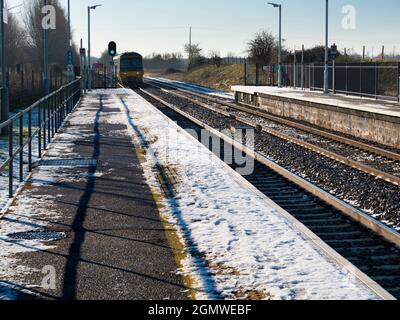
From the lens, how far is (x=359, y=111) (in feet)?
64.6

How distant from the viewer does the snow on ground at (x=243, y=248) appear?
5746 millimetres

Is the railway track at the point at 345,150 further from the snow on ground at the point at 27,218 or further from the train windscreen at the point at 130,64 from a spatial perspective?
the train windscreen at the point at 130,64

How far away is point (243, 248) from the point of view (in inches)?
277

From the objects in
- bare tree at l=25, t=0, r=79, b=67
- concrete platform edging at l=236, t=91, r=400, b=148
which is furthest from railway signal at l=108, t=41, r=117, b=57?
bare tree at l=25, t=0, r=79, b=67

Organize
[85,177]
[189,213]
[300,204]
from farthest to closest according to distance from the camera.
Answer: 1. [85,177]
2. [300,204]
3. [189,213]

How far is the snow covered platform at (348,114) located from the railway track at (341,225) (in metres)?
5.72

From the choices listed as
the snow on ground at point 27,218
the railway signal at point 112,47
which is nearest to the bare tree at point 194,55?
the railway signal at point 112,47

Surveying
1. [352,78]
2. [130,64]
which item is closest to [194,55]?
[130,64]

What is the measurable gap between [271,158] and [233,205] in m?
5.91

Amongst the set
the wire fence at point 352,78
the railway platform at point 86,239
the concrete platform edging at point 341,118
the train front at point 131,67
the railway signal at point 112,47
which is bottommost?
the railway platform at point 86,239
